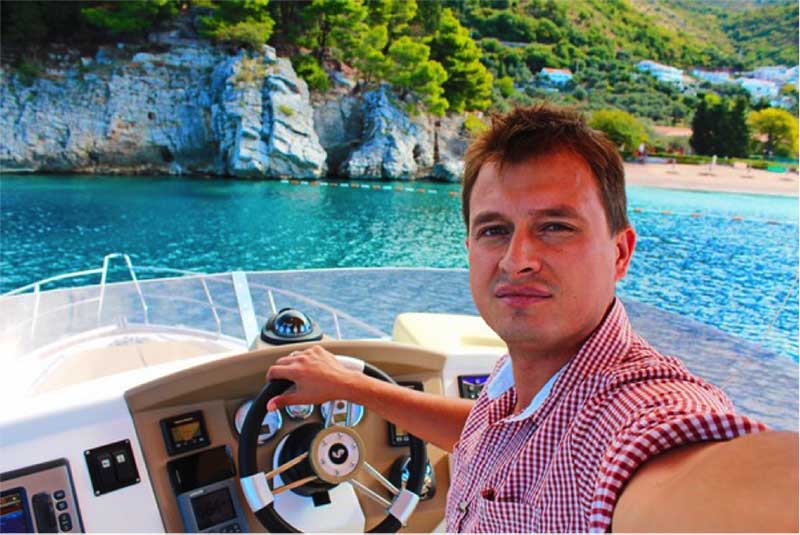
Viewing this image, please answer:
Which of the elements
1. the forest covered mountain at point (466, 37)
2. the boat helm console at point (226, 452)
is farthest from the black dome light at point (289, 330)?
the forest covered mountain at point (466, 37)

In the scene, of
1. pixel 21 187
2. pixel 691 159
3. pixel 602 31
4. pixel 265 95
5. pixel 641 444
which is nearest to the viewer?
pixel 641 444

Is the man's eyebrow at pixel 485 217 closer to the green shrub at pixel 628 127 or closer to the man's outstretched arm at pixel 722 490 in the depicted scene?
the man's outstretched arm at pixel 722 490

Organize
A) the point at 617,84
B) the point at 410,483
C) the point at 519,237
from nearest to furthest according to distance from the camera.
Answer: the point at 519,237, the point at 410,483, the point at 617,84

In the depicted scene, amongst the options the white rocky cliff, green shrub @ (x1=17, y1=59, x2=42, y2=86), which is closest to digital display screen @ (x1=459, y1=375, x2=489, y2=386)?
the white rocky cliff

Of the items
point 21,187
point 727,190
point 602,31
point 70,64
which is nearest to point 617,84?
point 602,31

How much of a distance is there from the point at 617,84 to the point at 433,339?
38554 mm

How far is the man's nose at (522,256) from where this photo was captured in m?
0.63

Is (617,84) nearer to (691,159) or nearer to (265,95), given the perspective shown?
(691,159)

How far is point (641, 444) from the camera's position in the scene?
1.43ft

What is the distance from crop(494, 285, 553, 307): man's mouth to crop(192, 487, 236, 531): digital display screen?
0.76m

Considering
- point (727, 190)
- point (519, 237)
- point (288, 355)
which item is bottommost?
point (727, 190)

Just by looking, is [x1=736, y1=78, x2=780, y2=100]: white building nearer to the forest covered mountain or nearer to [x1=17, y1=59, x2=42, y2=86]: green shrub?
the forest covered mountain

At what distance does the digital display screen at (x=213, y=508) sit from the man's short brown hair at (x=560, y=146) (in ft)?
2.66

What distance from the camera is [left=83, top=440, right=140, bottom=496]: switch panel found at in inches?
39.6
